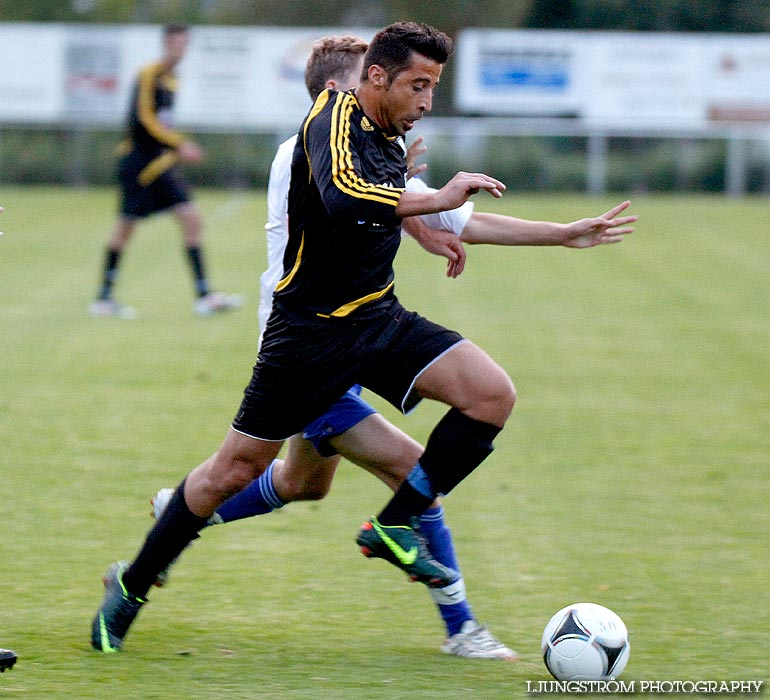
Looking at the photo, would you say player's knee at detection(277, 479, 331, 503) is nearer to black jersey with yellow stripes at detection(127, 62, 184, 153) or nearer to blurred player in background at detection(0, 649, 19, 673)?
blurred player in background at detection(0, 649, 19, 673)

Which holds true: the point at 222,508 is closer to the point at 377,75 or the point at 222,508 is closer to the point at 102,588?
the point at 102,588

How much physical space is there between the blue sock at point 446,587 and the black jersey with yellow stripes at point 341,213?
749 millimetres

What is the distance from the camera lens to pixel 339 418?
14.5 feet

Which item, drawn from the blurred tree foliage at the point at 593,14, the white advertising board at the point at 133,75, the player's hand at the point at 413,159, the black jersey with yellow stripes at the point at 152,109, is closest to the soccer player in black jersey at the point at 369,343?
the player's hand at the point at 413,159

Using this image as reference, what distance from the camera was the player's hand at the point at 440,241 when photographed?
4621 millimetres

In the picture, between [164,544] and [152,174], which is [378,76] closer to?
[164,544]

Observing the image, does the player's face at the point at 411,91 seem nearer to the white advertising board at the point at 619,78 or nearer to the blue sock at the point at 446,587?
the blue sock at the point at 446,587

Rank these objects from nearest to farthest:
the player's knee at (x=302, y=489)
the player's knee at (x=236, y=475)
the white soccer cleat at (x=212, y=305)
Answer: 1. the player's knee at (x=236, y=475)
2. the player's knee at (x=302, y=489)
3. the white soccer cleat at (x=212, y=305)

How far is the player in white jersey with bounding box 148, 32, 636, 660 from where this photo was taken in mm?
4402

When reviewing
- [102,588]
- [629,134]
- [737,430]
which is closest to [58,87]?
[629,134]

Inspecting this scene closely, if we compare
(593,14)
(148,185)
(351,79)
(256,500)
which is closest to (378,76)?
(351,79)

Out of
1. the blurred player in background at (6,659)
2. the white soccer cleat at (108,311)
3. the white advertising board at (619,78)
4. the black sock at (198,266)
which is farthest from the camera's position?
the white advertising board at (619,78)

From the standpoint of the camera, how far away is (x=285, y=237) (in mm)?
4453

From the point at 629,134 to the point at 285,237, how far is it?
29992 millimetres
